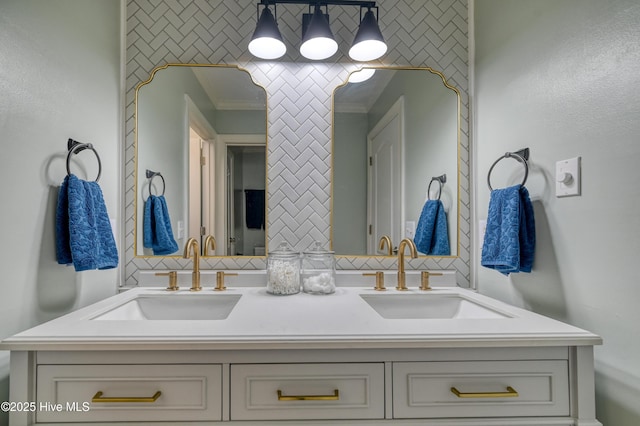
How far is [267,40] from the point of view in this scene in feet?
4.66

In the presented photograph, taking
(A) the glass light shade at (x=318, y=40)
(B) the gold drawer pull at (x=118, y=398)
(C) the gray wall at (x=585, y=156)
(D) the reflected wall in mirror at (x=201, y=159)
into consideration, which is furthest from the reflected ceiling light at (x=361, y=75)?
(B) the gold drawer pull at (x=118, y=398)

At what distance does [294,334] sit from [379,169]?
92cm

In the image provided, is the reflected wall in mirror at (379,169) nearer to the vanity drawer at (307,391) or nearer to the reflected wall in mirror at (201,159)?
the reflected wall in mirror at (201,159)

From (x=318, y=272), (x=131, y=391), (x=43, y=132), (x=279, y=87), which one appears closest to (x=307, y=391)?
(x=131, y=391)

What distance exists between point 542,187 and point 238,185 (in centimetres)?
119

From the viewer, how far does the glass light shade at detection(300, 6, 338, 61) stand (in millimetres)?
1402

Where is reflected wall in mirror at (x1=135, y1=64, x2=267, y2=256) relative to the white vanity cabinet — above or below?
above

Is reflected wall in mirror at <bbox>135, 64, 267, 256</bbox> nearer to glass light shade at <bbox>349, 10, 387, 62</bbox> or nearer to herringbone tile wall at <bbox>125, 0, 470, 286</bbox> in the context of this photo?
herringbone tile wall at <bbox>125, 0, 470, 286</bbox>

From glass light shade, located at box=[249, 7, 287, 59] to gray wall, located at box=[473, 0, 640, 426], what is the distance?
0.92 meters

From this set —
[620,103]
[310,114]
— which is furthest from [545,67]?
[310,114]

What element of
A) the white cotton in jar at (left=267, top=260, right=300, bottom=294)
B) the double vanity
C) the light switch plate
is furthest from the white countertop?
the light switch plate

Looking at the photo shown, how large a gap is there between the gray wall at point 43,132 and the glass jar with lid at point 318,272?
83 centimetres

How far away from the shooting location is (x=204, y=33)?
1524 mm

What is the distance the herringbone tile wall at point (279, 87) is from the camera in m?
1.51
